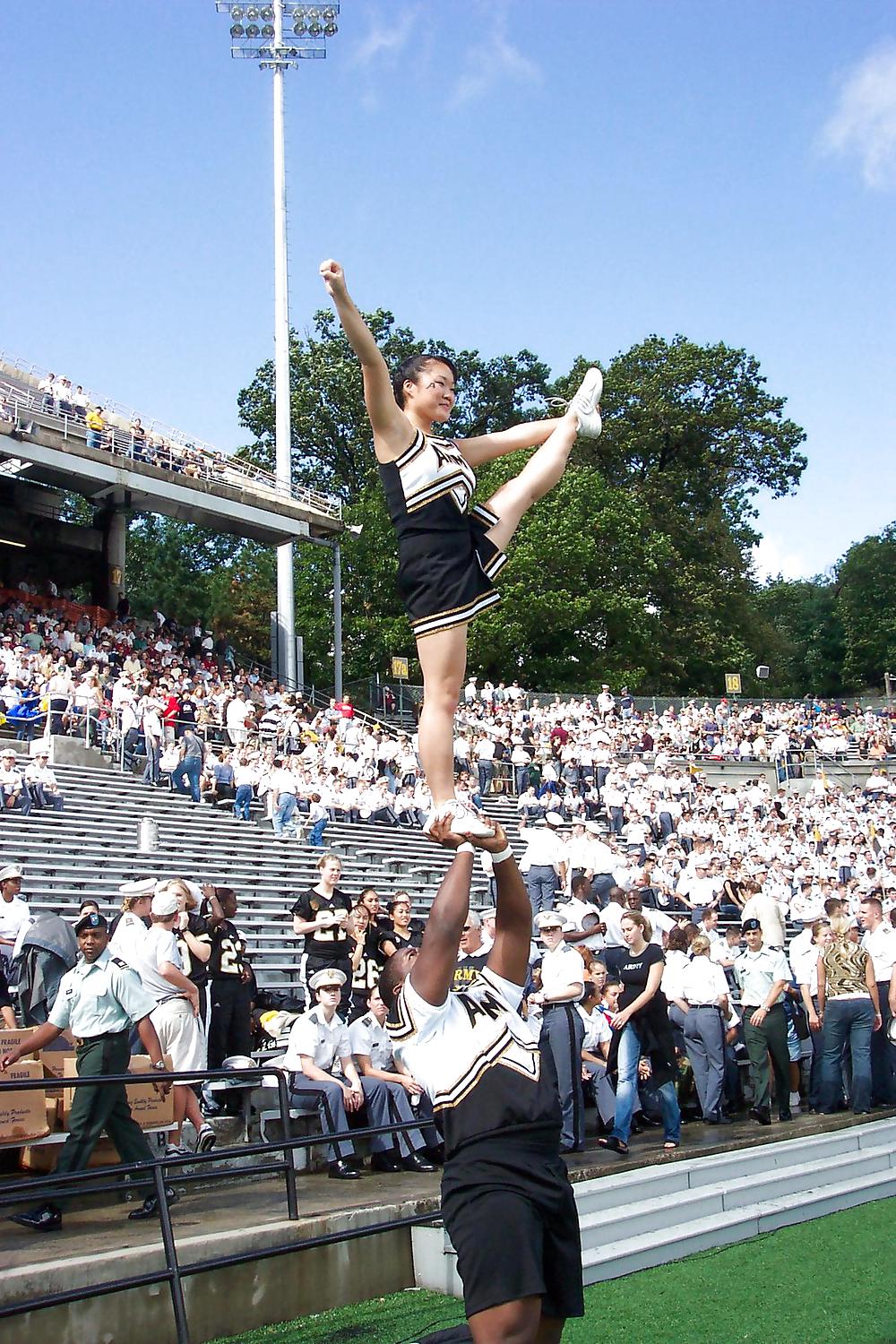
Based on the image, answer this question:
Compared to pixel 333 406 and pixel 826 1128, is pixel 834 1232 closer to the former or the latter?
pixel 826 1128

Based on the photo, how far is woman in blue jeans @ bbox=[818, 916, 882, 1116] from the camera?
1045cm

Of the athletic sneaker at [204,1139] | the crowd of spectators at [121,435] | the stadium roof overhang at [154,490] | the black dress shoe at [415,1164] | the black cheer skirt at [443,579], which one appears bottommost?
the black dress shoe at [415,1164]

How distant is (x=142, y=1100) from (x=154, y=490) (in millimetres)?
20125

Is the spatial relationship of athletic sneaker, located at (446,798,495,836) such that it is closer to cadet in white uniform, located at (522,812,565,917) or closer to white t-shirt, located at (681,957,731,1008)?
white t-shirt, located at (681,957,731,1008)

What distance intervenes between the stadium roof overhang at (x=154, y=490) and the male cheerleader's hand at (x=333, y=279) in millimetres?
20965

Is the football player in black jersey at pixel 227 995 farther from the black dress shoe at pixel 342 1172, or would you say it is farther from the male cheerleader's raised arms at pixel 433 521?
the male cheerleader's raised arms at pixel 433 521

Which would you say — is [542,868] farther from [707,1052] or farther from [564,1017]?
[564,1017]

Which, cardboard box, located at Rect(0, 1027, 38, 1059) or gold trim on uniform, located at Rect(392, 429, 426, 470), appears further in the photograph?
cardboard box, located at Rect(0, 1027, 38, 1059)

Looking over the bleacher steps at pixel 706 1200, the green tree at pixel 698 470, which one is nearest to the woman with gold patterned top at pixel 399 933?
the bleacher steps at pixel 706 1200

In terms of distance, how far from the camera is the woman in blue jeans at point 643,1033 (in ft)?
28.6

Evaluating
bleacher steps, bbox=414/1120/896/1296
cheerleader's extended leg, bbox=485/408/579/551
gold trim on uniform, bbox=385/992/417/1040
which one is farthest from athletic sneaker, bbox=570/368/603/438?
bleacher steps, bbox=414/1120/896/1296

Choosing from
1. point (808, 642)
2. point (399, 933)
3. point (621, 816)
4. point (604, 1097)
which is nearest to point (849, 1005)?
point (604, 1097)

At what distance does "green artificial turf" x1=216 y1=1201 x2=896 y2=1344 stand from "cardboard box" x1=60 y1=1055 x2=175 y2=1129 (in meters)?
1.57

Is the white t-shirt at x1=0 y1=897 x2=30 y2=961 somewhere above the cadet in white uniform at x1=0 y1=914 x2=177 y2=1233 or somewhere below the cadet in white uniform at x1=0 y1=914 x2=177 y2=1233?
above
